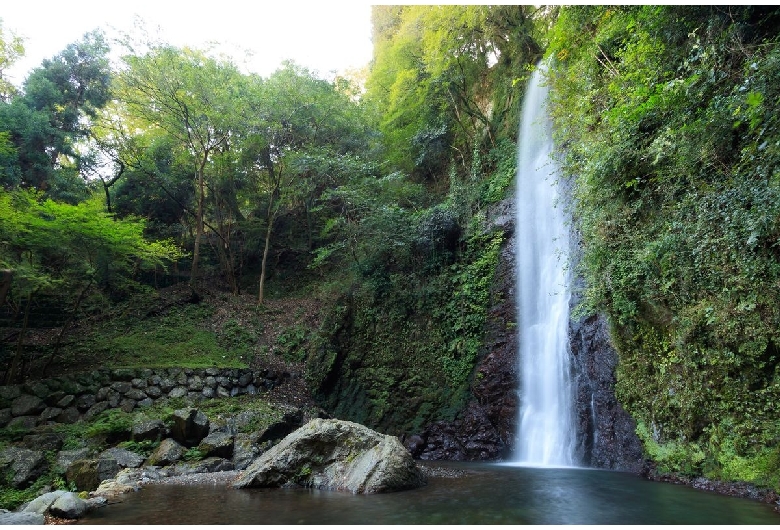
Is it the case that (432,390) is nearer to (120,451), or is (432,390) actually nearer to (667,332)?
(667,332)

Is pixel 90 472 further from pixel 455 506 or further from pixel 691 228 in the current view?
pixel 691 228

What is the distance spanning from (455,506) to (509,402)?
5.80 metres

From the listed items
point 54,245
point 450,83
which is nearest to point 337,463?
point 54,245

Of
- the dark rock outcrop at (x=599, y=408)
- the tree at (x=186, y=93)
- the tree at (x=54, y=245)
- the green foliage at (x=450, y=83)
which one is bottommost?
the dark rock outcrop at (x=599, y=408)

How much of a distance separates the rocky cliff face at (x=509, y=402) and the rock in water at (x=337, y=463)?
396cm

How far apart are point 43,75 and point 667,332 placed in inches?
888

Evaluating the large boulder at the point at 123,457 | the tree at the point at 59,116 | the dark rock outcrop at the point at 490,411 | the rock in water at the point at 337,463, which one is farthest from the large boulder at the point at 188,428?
the tree at the point at 59,116

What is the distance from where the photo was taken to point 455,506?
516 centimetres

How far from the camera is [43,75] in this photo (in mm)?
16953

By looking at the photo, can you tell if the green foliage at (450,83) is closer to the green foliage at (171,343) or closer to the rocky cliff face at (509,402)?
the rocky cliff face at (509,402)

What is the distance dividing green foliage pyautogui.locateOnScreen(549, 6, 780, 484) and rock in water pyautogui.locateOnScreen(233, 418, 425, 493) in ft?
13.7

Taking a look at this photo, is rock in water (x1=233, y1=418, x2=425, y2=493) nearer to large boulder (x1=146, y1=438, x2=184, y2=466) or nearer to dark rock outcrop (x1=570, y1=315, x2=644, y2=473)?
large boulder (x1=146, y1=438, x2=184, y2=466)

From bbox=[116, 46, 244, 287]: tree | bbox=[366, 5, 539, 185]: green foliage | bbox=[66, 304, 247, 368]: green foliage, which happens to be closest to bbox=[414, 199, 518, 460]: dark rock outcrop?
bbox=[66, 304, 247, 368]: green foliage

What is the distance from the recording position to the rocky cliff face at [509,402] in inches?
319
